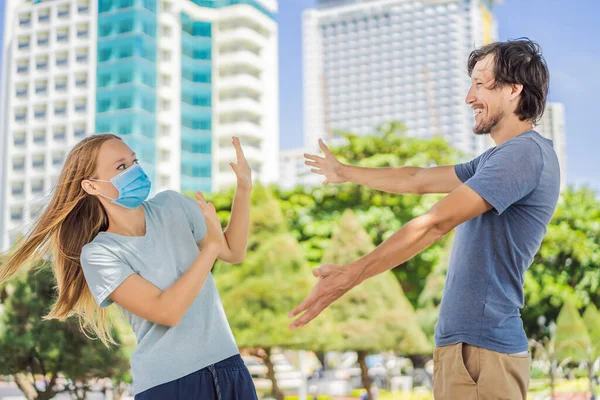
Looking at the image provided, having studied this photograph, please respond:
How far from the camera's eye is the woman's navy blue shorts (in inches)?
64.8

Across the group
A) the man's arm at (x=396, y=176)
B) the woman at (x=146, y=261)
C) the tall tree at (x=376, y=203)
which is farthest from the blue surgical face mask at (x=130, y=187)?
the tall tree at (x=376, y=203)

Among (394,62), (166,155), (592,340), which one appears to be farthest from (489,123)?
(394,62)

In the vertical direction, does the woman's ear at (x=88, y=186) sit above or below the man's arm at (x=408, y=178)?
below

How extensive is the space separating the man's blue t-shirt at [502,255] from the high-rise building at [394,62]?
74692 mm

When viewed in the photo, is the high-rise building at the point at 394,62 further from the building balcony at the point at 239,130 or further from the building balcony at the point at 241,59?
the building balcony at the point at 239,130

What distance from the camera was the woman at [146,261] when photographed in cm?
163

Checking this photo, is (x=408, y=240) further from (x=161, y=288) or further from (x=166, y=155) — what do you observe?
(x=166, y=155)

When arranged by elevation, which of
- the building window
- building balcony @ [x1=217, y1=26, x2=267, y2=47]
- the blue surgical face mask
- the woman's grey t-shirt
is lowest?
the woman's grey t-shirt

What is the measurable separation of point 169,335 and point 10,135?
29.4 meters

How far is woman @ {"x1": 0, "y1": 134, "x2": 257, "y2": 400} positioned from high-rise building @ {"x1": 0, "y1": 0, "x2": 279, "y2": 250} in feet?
79.5

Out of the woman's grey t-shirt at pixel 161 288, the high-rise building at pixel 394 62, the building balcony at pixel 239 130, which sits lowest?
the woman's grey t-shirt at pixel 161 288

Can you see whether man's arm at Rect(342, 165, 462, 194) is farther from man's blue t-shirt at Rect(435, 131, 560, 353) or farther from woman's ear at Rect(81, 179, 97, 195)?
woman's ear at Rect(81, 179, 97, 195)

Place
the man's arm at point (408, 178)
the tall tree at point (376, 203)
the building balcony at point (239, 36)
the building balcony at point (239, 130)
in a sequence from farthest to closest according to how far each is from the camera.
→ 1. the building balcony at point (239, 36)
2. the building balcony at point (239, 130)
3. the tall tree at point (376, 203)
4. the man's arm at point (408, 178)

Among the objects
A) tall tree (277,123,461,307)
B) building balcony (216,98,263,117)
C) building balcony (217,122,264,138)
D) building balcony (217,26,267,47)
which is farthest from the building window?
tall tree (277,123,461,307)
